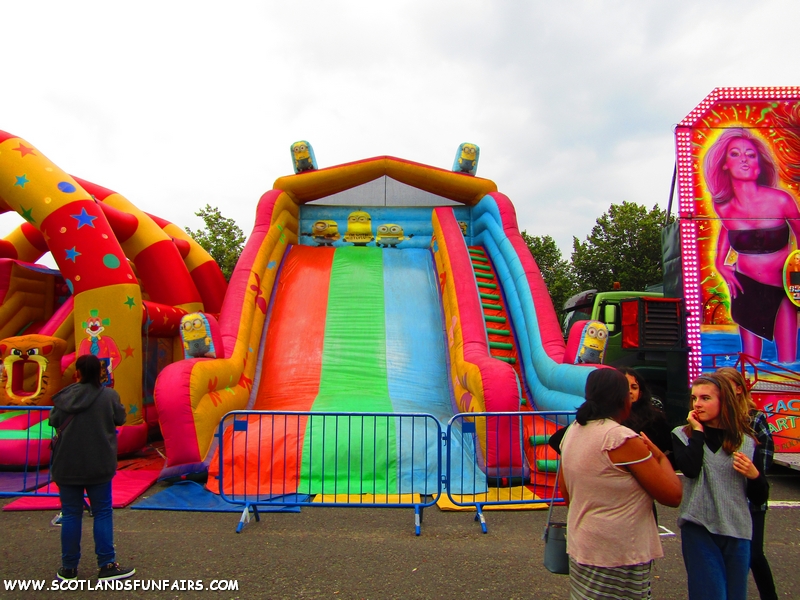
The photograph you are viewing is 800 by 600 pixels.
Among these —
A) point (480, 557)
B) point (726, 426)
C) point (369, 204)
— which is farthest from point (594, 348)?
point (369, 204)

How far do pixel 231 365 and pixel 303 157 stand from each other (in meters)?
5.13

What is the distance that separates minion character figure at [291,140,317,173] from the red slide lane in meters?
1.48

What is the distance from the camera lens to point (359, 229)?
10.6m

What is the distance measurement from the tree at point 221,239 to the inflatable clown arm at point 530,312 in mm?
18632

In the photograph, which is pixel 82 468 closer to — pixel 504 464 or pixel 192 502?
pixel 192 502

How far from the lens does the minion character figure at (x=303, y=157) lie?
1038 centimetres

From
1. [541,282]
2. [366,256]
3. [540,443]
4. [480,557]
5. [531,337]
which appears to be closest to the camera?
[480,557]

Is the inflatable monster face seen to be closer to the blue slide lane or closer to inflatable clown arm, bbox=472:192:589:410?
the blue slide lane

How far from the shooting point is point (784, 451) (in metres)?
6.19

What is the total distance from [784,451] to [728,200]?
3.35 meters

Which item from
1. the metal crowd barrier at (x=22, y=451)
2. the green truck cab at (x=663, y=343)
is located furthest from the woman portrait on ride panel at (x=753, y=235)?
the metal crowd barrier at (x=22, y=451)

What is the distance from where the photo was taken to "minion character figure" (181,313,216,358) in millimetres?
6168

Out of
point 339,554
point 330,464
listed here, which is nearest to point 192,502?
point 330,464

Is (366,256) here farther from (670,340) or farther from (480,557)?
(480,557)
